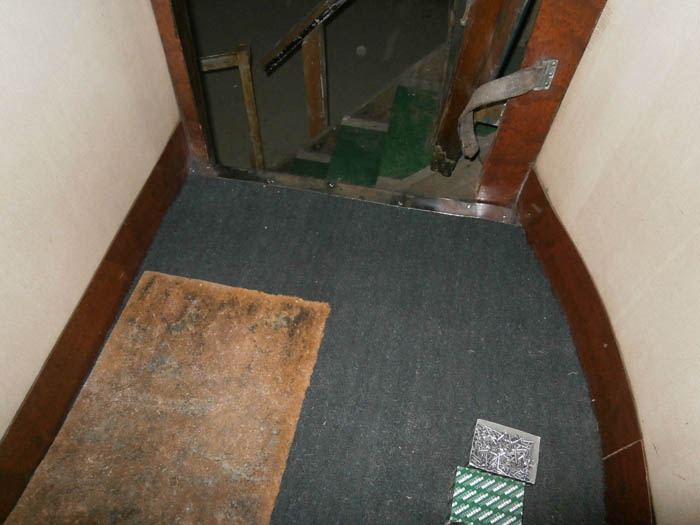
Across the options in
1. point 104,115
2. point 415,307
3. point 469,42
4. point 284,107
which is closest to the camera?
point 104,115

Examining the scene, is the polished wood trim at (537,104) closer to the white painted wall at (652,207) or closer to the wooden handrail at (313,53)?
the white painted wall at (652,207)

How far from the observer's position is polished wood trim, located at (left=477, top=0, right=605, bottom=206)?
1.16 m

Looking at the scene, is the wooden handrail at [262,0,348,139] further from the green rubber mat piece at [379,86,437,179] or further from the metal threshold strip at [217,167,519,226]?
the metal threshold strip at [217,167,519,226]

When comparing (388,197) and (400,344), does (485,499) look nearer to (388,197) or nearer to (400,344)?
(400,344)

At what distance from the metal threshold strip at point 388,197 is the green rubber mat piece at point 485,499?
0.81m

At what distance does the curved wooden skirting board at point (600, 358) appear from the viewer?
105 centimetres

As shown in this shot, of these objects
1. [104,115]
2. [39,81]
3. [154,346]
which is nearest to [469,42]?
[104,115]

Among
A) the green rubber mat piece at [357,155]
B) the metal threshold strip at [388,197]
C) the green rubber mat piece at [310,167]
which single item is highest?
the metal threshold strip at [388,197]

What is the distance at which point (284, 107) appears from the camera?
13.0 ft

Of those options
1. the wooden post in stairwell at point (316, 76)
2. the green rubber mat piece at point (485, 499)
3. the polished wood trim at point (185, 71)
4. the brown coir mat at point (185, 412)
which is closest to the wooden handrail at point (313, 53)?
the wooden post in stairwell at point (316, 76)

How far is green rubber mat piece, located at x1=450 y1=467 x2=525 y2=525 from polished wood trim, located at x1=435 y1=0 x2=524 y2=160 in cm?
115

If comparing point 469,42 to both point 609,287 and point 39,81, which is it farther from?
point 39,81

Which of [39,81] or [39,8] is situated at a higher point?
[39,8]

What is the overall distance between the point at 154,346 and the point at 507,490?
0.95 meters
